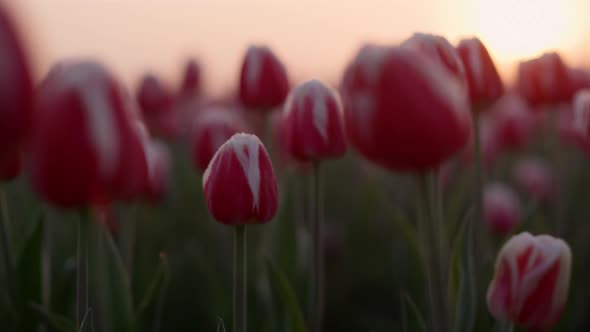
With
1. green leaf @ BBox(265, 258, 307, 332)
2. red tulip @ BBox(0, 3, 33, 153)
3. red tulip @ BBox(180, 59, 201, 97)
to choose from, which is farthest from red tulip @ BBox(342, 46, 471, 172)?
red tulip @ BBox(180, 59, 201, 97)

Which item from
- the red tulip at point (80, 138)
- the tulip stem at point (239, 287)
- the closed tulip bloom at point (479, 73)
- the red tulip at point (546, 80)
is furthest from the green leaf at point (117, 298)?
the red tulip at point (546, 80)

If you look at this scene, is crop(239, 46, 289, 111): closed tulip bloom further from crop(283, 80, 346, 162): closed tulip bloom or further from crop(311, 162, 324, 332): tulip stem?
crop(311, 162, 324, 332): tulip stem

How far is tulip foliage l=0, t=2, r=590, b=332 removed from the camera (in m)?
0.75

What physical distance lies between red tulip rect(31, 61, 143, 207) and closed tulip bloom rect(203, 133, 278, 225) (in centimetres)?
43

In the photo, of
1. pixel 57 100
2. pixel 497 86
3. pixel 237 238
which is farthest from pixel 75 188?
pixel 497 86

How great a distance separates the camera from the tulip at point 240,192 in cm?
120

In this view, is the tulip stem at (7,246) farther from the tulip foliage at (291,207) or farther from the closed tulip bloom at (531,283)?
the closed tulip bloom at (531,283)

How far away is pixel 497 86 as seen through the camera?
5.05ft

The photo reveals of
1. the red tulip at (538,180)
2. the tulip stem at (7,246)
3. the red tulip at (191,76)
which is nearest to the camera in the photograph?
the tulip stem at (7,246)

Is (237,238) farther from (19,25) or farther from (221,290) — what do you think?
(221,290)

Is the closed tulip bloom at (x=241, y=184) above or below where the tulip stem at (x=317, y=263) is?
above

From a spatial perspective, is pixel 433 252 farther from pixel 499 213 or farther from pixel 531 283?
pixel 499 213

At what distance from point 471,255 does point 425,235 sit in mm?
558

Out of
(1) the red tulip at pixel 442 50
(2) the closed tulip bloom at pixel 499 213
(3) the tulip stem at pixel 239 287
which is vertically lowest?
(2) the closed tulip bloom at pixel 499 213
